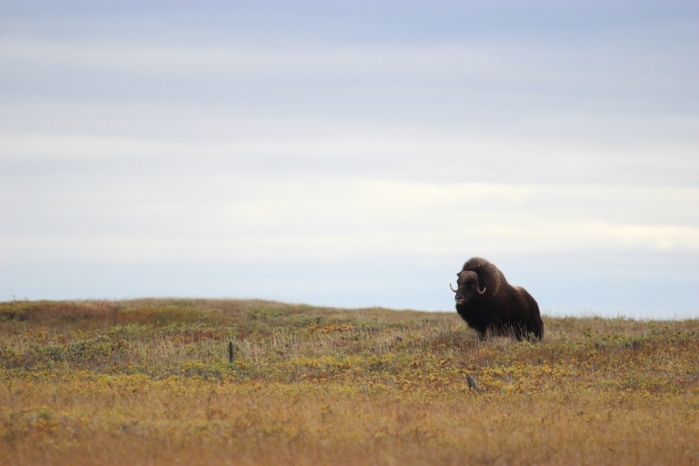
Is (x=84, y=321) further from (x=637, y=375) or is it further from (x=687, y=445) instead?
(x=687, y=445)

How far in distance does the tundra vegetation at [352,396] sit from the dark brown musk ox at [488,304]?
70 centimetres

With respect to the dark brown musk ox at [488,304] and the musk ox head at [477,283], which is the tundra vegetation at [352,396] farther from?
the musk ox head at [477,283]

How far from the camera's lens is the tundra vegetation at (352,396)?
9828mm

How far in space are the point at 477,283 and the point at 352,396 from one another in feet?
31.0

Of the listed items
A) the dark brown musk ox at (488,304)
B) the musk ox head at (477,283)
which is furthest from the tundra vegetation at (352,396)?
the musk ox head at (477,283)

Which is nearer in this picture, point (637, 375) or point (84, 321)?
point (637, 375)

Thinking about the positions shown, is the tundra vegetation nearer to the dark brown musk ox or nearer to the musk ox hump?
the dark brown musk ox

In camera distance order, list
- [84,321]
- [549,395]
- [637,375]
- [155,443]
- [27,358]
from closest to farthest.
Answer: [155,443] < [549,395] < [637,375] < [27,358] < [84,321]

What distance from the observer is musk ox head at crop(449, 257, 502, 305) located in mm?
23297

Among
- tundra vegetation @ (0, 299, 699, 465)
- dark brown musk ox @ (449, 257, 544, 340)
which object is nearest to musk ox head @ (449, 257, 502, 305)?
dark brown musk ox @ (449, 257, 544, 340)

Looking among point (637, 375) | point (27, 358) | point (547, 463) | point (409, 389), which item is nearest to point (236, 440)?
point (547, 463)

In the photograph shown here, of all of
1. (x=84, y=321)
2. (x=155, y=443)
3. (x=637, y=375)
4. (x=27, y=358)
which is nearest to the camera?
(x=155, y=443)

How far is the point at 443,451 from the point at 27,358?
16.1 metres

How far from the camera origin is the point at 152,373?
1922 centimetres
